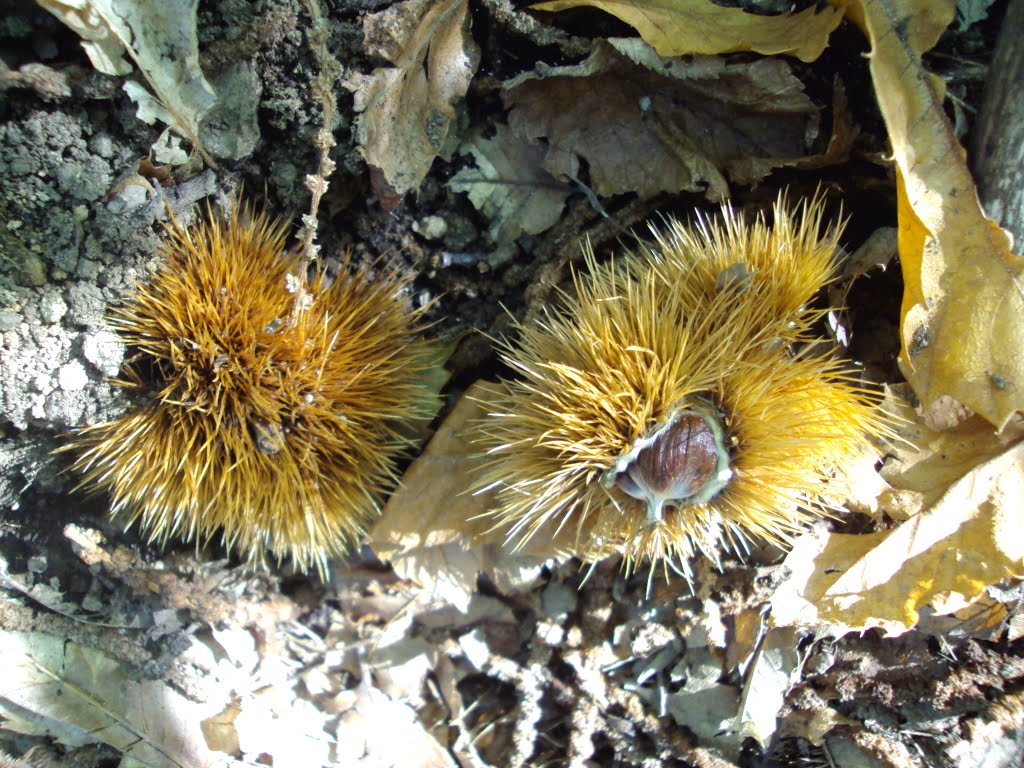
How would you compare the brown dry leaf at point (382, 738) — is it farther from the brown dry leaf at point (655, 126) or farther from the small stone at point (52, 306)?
the brown dry leaf at point (655, 126)

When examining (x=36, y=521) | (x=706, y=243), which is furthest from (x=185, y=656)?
(x=706, y=243)

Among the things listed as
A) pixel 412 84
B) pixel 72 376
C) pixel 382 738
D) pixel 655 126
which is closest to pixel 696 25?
pixel 655 126

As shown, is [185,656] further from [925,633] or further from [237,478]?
[925,633]

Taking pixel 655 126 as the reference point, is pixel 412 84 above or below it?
above

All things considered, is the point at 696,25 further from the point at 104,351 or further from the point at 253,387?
the point at 104,351

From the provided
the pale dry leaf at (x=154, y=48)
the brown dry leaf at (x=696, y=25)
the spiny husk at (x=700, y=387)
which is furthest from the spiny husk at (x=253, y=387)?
the brown dry leaf at (x=696, y=25)

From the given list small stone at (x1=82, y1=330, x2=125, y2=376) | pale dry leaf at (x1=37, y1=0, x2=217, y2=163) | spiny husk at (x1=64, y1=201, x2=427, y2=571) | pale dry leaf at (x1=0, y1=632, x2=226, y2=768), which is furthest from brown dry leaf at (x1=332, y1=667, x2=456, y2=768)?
pale dry leaf at (x1=37, y1=0, x2=217, y2=163)

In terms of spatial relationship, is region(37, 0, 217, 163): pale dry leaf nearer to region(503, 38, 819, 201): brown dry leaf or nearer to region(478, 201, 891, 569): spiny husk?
region(503, 38, 819, 201): brown dry leaf
